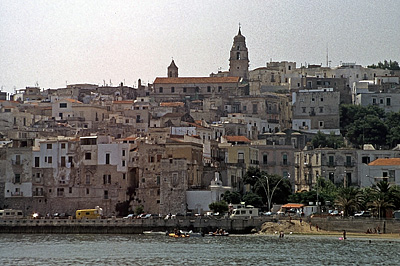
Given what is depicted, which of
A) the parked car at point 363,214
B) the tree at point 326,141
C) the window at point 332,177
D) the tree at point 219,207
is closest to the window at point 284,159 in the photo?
the window at point 332,177

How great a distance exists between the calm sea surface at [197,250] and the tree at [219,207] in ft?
20.8

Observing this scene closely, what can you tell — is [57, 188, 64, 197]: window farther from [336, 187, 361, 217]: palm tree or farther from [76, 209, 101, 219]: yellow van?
[336, 187, 361, 217]: palm tree

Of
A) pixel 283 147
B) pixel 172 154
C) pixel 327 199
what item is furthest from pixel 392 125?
pixel 172 154

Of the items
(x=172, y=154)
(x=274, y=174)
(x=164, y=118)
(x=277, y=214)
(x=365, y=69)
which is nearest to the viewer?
(x=277, y=214)

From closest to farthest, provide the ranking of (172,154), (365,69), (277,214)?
(277,214)
(172,154)
(365,69)

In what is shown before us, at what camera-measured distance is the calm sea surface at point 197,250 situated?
58.1 metres

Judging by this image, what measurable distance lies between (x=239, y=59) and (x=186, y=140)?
57.6 meters

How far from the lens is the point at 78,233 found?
3179 inches

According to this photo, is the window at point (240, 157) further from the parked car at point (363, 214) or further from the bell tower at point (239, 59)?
the bell tower at point (239, 59)

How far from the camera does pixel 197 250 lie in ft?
212

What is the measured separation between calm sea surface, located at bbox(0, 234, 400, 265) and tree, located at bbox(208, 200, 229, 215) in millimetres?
6333

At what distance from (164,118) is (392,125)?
97.0 ft

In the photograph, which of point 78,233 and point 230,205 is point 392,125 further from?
point 78,233

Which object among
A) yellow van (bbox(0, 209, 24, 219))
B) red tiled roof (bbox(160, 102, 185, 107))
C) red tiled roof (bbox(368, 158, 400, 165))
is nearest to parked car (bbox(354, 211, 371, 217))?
red tiled roof (bbox(368, 158, 400, 165))
